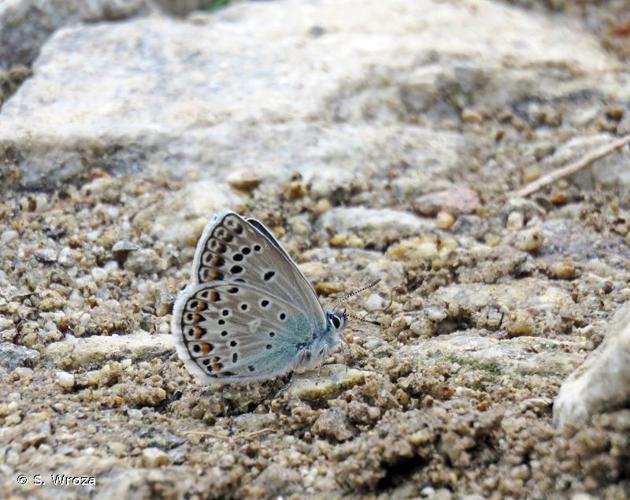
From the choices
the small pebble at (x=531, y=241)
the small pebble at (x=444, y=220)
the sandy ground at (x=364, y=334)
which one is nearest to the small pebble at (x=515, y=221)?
the sandy ground at (x=364, y=334)

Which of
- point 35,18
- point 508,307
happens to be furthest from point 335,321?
point 35,18

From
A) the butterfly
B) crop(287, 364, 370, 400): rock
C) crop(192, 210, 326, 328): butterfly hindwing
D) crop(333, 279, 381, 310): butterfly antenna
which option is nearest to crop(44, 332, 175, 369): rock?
the butterfly

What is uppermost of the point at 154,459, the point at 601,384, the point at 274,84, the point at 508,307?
the point at 601,384

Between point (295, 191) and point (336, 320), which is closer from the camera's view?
point (336, 320)

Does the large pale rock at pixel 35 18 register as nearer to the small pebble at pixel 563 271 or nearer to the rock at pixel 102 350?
the rock at pixel 102 350

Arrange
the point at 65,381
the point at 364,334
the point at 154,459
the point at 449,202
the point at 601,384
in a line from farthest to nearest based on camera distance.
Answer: the point at 449,202
the point at 364,334
the point at 65,381
the point at 154,459
the point at 601,384

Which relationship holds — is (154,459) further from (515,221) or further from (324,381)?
(515,221)

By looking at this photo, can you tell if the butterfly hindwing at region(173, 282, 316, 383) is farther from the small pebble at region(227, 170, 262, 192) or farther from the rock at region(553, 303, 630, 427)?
the small pebble at region(227, 170, 262, 192)

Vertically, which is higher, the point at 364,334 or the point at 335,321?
the point at 335,321
